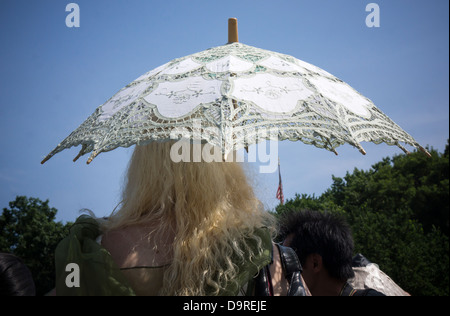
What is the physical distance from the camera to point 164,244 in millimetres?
2072

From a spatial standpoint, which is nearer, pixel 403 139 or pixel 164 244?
pixel 164 244

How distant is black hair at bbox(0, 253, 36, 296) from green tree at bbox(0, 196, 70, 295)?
1451 centimetres

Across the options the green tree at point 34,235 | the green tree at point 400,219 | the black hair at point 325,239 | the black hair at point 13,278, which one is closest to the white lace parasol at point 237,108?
the black hair at point 13,278

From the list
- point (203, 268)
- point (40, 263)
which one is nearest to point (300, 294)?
point (203, 268)

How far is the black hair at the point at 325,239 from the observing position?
3.18 m

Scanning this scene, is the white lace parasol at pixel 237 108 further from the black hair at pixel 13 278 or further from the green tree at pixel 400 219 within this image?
the green tree at pixel 400 219

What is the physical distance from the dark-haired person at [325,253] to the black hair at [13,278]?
6.51 ft

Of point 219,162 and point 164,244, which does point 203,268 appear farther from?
point 219,162

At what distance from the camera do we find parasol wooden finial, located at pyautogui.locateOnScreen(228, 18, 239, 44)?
3.00m

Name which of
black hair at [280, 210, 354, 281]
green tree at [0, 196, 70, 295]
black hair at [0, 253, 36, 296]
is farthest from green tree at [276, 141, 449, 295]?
green tree at [0, 196, 70, 295]

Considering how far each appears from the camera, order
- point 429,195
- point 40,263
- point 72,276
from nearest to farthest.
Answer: point 72,276
point 40,263
point 429,195

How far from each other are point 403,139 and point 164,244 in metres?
1.69

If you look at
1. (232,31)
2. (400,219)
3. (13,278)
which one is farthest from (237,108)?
(400,219)

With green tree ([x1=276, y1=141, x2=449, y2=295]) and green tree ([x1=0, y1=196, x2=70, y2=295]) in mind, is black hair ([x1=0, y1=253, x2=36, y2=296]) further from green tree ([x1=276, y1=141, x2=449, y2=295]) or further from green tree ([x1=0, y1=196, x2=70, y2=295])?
green tree ([x1=0, y1=196, x2=70, y2=295])
